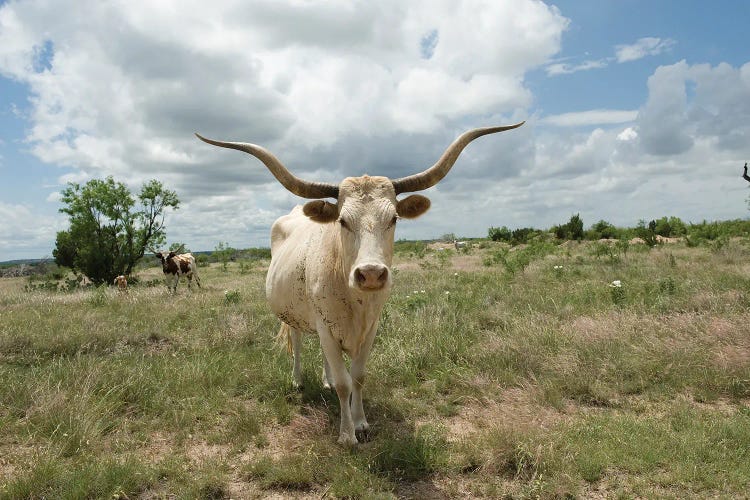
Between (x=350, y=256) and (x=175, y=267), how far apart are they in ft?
54.4

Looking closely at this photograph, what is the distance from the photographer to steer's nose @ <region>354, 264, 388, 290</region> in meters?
3.48

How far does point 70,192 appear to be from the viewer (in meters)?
21.9

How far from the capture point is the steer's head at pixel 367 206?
3.59m

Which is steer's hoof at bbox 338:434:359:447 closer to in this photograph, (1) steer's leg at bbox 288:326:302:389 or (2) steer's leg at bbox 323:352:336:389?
(2) steer's leg at bbox 323:352:336:389

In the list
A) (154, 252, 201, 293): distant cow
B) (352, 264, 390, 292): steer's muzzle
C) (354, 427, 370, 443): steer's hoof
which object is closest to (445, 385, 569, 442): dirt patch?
(354, 427, 370, 443): steer's hoof

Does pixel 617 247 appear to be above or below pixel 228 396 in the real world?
above

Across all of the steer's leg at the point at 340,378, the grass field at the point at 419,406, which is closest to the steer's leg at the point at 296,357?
the grass field at the point at 419,406

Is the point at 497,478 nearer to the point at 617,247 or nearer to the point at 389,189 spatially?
the point at 389,189

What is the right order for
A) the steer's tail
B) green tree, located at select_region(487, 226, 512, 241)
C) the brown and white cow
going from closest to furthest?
the brown and white cow
the steer's tail
green tree, located at select_region(487, 226, 512, 241)

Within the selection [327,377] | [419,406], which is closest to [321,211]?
[419,406]

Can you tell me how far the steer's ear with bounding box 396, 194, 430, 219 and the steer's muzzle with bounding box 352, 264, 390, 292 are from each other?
95 centimetres

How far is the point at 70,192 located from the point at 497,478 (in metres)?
24.0

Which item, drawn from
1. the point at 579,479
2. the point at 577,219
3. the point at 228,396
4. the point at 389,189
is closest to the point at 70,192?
the point at 228,396

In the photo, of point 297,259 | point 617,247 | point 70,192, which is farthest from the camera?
point 70,192
